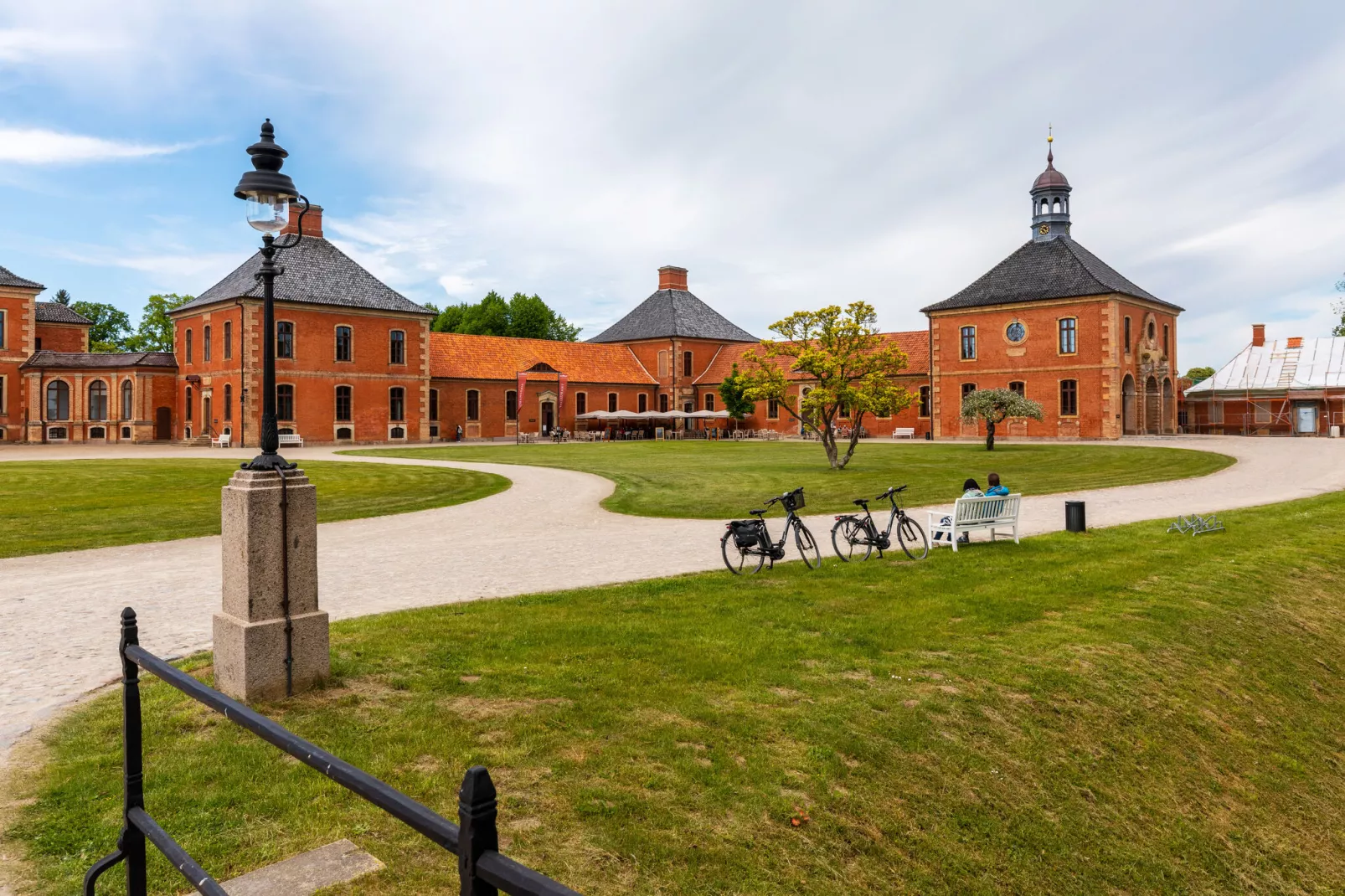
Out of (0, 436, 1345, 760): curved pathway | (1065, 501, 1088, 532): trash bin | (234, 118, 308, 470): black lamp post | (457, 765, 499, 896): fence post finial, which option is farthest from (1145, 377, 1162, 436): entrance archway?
(457, 765, 499, 896): fence post finial

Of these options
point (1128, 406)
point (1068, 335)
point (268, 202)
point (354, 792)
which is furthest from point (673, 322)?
point (354, 792)

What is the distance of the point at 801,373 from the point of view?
54719 mm

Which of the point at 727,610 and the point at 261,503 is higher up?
the point at 261,503

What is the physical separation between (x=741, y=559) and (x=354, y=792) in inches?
346

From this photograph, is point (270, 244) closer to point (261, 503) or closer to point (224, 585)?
Answer: point (261, 503)

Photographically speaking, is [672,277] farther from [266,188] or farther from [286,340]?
[266,188]

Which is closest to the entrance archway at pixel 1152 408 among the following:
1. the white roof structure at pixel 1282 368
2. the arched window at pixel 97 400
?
the white roof structure at pixel 1282 368

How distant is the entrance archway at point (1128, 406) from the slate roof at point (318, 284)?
3585 centimetres

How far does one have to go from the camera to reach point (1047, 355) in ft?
141

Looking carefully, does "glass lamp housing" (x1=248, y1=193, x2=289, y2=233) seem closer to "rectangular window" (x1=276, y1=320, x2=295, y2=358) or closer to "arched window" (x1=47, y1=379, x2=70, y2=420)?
"rectangular window" (x1=276, y1=320, x2=295, y2=358)

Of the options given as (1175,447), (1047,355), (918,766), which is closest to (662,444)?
(1047,355)

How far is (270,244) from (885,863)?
5554mm

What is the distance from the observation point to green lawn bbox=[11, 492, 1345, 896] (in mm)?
4328

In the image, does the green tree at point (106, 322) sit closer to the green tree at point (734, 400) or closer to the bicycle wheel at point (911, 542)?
the green tree at point (734, 400)
